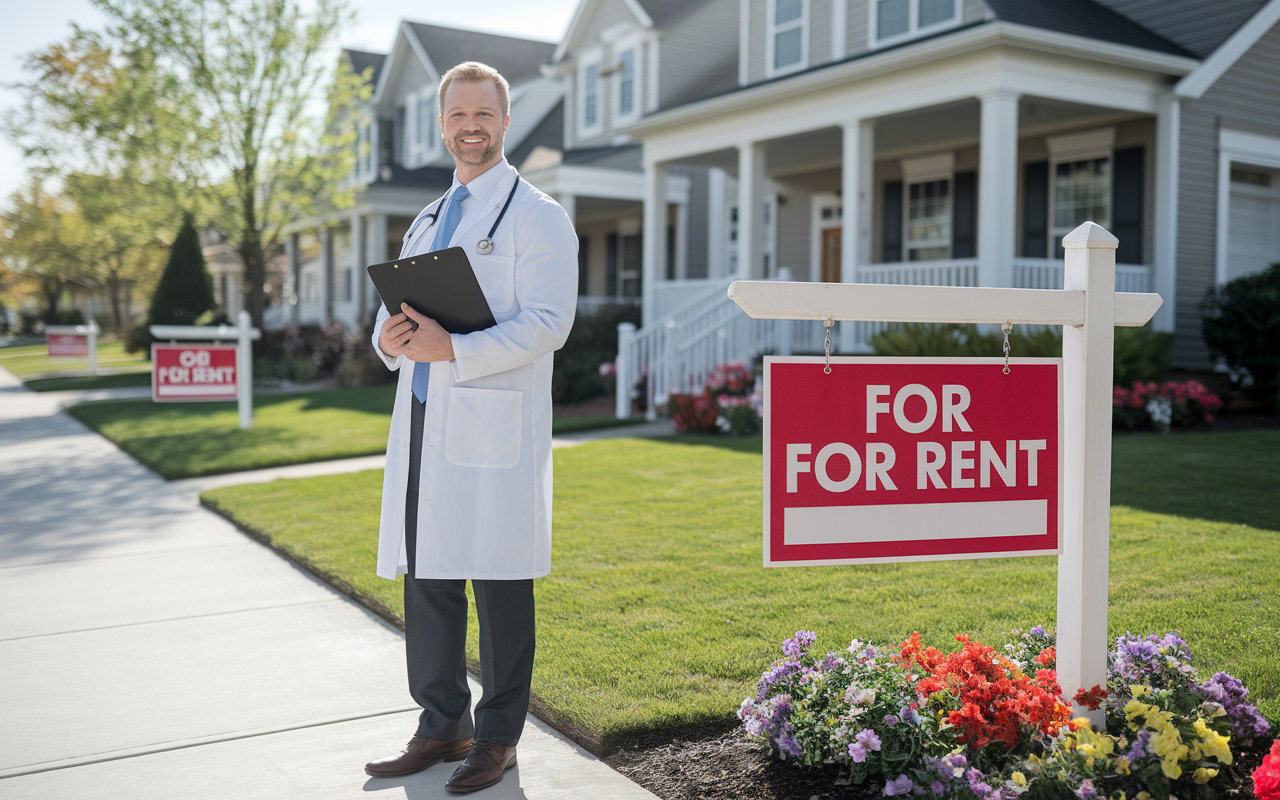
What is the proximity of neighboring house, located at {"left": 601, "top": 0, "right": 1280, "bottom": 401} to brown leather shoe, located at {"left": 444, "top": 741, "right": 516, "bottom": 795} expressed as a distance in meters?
9.60

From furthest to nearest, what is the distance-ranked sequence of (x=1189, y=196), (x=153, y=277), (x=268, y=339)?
1. (x=153, y=277)
2. (x=268, y=339)
3. (x=1189, y=196)

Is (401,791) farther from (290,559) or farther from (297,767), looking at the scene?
(290,559)

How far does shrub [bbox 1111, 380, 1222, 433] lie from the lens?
10.8 m

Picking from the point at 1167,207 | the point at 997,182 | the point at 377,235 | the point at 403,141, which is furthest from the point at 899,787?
the point at 403,141

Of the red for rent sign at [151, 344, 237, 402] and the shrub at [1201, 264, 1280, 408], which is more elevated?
the shrub at [1201, 264, 1280, 408]

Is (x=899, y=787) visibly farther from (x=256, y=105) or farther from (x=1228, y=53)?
(x=256, y=105)

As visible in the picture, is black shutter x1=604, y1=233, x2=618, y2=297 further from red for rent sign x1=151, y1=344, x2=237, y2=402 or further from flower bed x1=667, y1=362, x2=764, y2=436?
red for rent sign x1=151, y1=344, x2=237, y2=402

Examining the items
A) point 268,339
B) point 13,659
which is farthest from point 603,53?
point 13,659

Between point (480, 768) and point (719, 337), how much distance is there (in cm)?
1073

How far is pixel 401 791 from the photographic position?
306 cm

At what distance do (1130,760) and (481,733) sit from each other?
1.82m

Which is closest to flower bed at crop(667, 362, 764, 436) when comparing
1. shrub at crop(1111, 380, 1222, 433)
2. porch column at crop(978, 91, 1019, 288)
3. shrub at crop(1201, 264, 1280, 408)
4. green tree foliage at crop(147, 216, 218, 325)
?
porch column at crop(978, 91, 1019, 288)

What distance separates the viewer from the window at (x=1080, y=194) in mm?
13930

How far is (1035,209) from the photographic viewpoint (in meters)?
14.7
